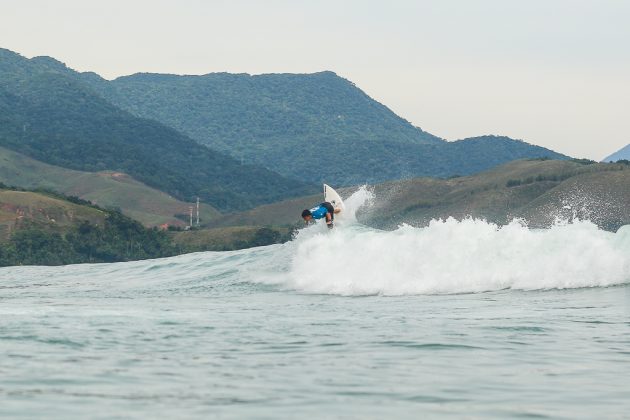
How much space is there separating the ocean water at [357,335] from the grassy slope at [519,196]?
293 ft

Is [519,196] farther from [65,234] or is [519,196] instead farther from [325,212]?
[325,212]

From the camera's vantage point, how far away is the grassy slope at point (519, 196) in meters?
137

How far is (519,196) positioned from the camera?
496 ft

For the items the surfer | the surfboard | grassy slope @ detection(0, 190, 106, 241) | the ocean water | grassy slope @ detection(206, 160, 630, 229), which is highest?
grassy slope @ detection(206, 160, 630, 229)

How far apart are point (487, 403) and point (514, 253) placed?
18749mm

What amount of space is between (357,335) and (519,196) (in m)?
135

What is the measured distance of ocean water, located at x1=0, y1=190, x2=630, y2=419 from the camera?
499 inches

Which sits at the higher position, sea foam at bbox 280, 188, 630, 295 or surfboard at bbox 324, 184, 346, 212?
surfboard at bbox 324, 184, 346, 212

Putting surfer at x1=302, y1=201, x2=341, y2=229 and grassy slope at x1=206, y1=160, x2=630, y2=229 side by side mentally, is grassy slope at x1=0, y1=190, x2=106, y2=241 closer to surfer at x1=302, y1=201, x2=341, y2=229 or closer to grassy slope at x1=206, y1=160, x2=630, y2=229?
grassy slope at x1=206, y1=160, x2=630, y2=229

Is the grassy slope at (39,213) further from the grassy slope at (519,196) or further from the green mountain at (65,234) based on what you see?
the grassy slope at (519,196)

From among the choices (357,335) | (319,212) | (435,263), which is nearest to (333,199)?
(319,212)

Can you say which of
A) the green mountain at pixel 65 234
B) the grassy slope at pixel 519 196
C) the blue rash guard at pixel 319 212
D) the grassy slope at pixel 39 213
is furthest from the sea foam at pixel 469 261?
the grassy slope at pixel 519 196

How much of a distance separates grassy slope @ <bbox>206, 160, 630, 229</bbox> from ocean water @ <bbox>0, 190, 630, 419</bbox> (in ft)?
293

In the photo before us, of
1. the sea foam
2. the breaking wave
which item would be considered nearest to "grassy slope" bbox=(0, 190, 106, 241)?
the breaking wave
